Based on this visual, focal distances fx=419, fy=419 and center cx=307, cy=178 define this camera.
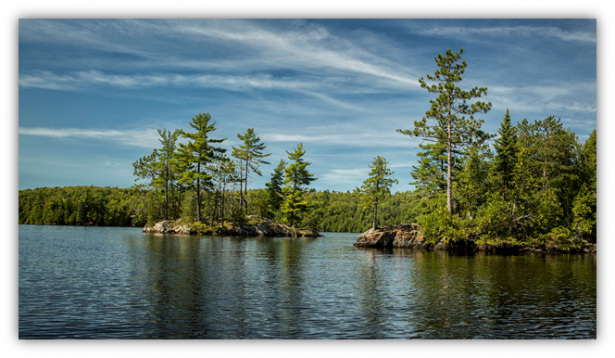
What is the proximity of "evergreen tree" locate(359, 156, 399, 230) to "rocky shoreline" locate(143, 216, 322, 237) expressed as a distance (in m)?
16.5

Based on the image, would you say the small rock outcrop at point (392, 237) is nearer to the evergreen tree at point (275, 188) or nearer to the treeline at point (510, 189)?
the treeline at point (510, 189)

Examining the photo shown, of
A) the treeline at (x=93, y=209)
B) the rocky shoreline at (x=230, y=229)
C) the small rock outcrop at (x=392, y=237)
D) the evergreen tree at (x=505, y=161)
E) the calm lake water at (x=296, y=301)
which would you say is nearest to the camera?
the calm lake water at (x=296, y=301)

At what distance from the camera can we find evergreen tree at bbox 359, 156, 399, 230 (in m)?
60.4

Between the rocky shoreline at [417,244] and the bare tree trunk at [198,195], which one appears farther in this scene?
the bare tree trunk at [198,195]

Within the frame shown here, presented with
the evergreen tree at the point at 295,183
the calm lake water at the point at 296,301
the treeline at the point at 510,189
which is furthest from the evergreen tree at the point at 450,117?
the evergreen tree at the point at 295,183

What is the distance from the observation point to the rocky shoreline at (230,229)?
60.0m

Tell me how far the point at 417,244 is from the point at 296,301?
3215 cm

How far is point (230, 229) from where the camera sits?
62.4 metres

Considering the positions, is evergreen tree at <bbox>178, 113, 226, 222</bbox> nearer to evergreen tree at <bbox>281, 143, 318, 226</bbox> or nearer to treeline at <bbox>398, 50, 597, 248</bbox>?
evergreen tree at <bbox>281, 143, 318, 226</bbox>

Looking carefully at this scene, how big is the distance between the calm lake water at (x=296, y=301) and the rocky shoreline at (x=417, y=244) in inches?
688

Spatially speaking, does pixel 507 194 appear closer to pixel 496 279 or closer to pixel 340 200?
pixel 496 279

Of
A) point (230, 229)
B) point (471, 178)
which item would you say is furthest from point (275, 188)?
point (471, 178)

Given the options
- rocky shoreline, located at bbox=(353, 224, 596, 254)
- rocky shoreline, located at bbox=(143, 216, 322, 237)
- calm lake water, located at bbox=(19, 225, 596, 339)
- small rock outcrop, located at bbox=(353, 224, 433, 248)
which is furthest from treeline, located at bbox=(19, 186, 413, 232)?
calm lake water, located at bbox=(19, 225, 596, 339)
